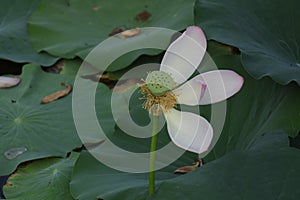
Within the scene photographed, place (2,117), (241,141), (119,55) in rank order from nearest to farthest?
(241,141)
(2,117)
(119,55)

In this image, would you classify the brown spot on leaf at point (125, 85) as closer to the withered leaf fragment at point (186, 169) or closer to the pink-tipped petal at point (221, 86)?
the withered leaf fragment at point (186, 169)

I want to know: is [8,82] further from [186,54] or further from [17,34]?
[186,54]

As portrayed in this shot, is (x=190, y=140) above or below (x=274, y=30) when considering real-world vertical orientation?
below

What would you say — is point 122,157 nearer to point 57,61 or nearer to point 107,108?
point 107,108

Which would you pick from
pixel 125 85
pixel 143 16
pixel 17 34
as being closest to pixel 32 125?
pixel 125 85

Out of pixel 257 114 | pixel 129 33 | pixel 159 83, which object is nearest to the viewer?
pixel 159 83

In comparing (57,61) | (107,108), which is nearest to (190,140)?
(107,108)

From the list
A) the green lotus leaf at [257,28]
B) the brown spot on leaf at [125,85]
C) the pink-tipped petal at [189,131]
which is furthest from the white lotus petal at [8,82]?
the pink-tipped petal at [189,131]
